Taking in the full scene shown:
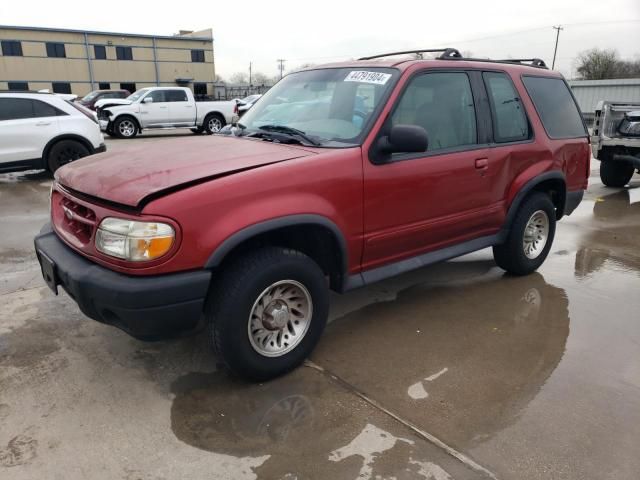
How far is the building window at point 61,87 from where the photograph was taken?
47.4 m

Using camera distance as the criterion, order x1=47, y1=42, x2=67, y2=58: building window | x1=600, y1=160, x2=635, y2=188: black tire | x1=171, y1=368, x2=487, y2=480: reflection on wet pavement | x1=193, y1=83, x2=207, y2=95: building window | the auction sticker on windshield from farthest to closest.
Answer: x1=193, y1=83, x2=207, y2=95: building window → x1=47, y1=42, x2=67, y2=58: building window → x1=600, y1=160, x2=635, y2=188: black tire → the auction sticker on windshield → x1=171, y1=368, x2=487, y2=480: reflection on wet pavement

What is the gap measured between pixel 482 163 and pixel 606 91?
2401cm

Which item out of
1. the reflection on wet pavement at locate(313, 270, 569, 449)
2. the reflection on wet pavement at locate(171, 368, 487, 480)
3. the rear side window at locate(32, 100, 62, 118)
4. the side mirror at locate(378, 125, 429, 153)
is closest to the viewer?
the reflection on wet pavement at locate(171, 368, 487, 480)

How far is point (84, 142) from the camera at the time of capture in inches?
366

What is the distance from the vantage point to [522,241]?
465cm

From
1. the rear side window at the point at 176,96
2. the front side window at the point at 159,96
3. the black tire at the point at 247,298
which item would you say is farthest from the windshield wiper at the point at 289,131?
the rear side window at the point at 176,96

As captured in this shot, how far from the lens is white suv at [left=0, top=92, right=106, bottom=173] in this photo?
28.4 feet

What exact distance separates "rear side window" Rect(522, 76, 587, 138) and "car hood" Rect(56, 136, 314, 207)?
2619 millimetres

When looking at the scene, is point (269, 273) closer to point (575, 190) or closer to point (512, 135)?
point (512, 135)

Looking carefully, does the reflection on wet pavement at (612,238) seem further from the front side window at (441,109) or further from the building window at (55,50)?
the building window at (55,50)

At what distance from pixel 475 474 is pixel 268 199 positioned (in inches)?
67.3

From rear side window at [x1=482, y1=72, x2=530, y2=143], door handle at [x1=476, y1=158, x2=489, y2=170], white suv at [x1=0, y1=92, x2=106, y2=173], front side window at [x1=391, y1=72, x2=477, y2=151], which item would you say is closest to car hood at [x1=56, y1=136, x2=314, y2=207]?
front side window at [x1=391, y1=72, x2=477, y2=151]

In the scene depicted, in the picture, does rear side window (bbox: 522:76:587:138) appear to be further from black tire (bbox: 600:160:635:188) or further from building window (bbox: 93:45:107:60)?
building window (bbox: 93:45:107:60)

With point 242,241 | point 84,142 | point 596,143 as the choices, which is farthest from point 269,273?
point 596,143
